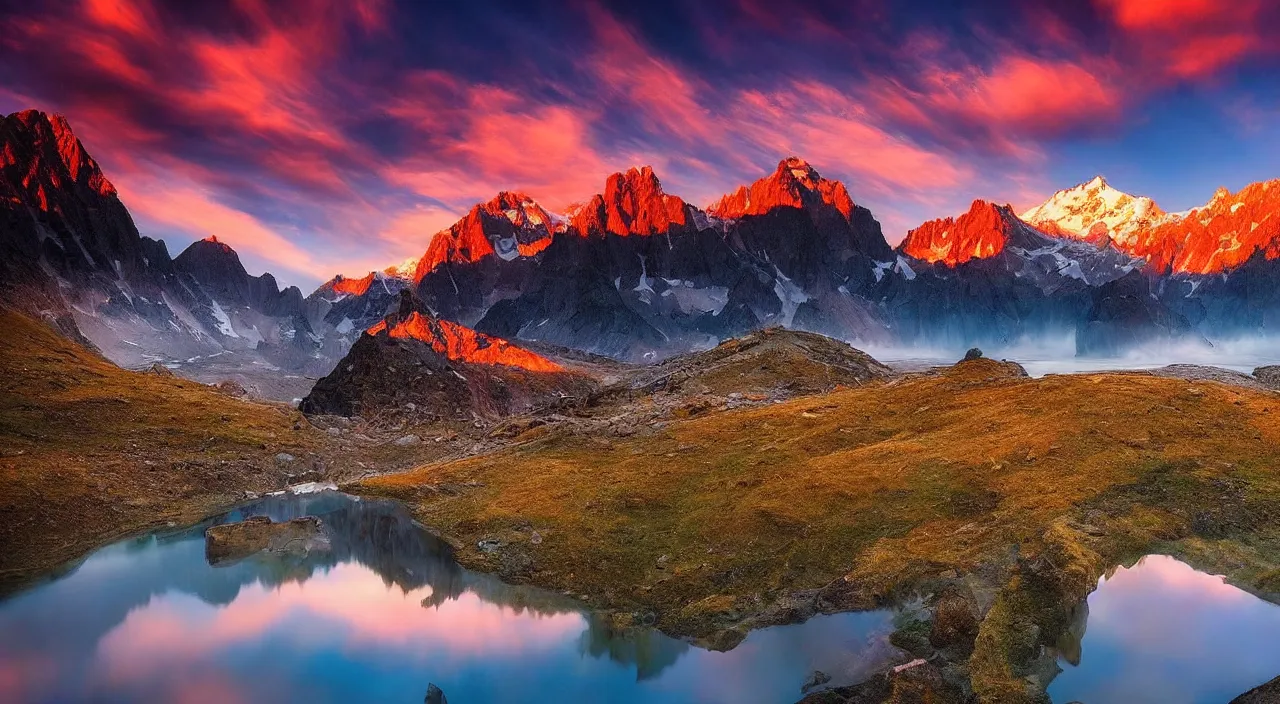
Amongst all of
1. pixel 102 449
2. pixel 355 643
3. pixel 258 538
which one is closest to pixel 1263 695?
pixel 355 643

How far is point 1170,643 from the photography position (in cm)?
2773

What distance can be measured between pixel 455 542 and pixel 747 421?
36.2 m

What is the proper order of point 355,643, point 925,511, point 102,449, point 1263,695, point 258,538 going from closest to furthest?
point 1263,695, point 355,643, point 925,511, point 258,538, point 102,449

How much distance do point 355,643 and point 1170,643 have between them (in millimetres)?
37900

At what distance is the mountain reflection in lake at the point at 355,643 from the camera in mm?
32938

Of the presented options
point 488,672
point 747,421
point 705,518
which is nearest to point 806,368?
point 747,421

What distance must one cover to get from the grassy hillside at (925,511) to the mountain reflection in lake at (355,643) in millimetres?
2529

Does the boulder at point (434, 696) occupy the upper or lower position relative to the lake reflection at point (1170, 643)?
A: lower

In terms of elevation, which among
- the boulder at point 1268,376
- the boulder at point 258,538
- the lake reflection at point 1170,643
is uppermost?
the boulder at point 1268,376

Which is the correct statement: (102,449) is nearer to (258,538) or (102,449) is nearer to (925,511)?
(258,538)

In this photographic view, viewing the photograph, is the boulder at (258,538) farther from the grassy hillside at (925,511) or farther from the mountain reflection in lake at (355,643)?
the grassy hillside at (925,511)

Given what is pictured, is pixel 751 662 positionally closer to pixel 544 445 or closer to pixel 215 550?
pixel 215 550

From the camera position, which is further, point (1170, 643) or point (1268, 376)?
point (1268, 376)

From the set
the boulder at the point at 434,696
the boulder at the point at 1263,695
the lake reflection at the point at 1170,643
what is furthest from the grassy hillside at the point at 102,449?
the boulder at the point at 1263,695
